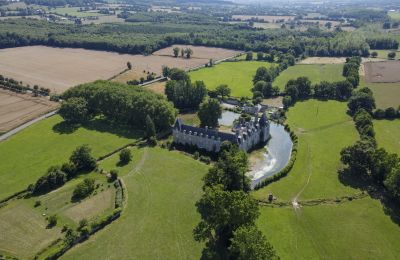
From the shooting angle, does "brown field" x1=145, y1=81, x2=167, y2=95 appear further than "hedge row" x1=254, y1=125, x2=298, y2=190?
Yes

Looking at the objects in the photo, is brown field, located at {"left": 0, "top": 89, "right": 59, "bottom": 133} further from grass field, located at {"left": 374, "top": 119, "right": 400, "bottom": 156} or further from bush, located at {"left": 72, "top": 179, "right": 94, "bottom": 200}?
grass field, located at {"left": 374, "top": 119, "right": 400, "bottom": 156}

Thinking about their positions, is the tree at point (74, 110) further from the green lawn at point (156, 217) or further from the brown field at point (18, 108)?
the green lawn at point (156, 217)

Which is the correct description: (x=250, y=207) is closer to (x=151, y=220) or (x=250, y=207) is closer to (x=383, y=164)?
(x=151, y=220)

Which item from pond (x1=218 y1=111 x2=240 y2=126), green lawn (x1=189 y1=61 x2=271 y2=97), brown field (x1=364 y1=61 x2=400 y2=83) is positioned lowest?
pond (x1=218 y1=111 x2=240 y2=126)

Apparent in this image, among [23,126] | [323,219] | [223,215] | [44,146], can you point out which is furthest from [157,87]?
[223,215]

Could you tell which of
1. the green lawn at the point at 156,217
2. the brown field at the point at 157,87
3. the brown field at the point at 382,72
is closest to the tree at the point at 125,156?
the green lawn at the point at 156,217

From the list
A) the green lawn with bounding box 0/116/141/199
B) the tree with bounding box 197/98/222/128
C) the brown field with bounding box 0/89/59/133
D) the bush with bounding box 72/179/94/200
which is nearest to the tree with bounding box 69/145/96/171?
the green lawn with bounding box 0/116/141/199

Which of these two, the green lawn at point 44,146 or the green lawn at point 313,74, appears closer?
the green lawn at point 44,146
